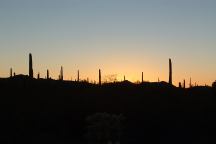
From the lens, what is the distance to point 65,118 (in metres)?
38.2

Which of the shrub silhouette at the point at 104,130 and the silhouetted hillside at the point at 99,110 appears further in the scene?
the silhouetted hillside at the point at 99,110

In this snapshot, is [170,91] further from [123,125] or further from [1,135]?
[1,135]

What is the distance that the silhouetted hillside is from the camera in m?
36.1

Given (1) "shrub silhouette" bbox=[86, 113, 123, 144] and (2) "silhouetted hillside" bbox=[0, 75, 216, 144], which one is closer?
(1) "shrub silhouette" bbox=[86, 113, 123, 144]

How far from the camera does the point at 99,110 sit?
Result: 3928 centimetres

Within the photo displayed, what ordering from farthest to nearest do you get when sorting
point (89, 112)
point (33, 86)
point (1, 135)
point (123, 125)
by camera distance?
point (33, 86), point (89, 112), point (123, 125), point (1, 135)

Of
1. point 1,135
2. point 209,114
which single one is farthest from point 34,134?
point 209,114

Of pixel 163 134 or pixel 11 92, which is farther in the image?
pixel 11 92

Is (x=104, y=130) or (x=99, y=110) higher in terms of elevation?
(x=99, y=110)

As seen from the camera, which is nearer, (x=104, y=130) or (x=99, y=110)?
(x=104, y=130)

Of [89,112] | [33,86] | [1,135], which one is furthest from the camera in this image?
[33,86]

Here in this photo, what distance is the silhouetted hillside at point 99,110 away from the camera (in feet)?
118

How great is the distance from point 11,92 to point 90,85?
6.39m

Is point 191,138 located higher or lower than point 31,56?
lower
